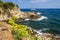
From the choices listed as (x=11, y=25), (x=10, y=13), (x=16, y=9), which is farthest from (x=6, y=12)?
(x=11, y=25)

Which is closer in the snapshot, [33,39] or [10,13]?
[33,39]

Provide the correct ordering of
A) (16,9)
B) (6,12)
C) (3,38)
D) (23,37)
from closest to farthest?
(3,38) → (23,37) → (6,12) → (16,9)

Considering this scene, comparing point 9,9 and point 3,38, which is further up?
point 3,38

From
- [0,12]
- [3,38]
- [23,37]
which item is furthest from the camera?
[0,12]

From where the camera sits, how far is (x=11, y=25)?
14.6 metres

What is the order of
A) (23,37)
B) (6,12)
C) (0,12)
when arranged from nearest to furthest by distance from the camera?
1. (23,37)
2. (0,12)
3. (6,12)

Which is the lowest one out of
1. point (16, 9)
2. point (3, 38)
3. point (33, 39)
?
point (16, 9)

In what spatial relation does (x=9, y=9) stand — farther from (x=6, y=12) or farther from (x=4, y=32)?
(x=4, y=32)

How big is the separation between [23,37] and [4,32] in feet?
4.76

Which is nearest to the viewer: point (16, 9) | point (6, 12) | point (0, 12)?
point (0, 12)

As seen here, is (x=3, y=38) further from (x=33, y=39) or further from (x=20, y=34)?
(x=33, y=39)

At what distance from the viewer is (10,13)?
257ft

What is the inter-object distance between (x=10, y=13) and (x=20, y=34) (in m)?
65.4

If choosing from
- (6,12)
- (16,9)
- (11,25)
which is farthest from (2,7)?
(11,25)
